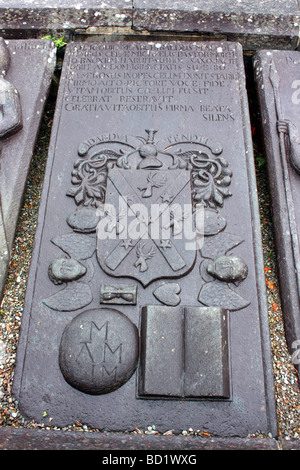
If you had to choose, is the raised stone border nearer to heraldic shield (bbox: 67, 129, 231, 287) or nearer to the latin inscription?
the latin inscription

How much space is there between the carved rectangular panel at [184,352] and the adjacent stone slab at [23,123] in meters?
1.11

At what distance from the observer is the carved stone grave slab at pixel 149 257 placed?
216cm

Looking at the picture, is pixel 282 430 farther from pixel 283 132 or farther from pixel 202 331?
pixel 283 132

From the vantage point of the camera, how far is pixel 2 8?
12.4 ft

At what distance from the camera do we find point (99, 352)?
A: 85.7 inches

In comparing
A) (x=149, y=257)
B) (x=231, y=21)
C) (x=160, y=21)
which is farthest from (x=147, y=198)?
(x=231, y=21)

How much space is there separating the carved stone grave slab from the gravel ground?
0.15 meters

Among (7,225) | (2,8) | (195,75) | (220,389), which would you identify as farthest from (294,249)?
(2,8)

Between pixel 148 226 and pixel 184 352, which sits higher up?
pixel 148 226

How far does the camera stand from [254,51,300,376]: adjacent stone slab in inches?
102

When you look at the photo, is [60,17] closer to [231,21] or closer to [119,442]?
[231,21]

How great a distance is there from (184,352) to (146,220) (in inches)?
35.4

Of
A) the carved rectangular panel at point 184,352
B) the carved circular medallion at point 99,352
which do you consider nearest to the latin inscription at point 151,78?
the carved rectangular panel at point 184,352

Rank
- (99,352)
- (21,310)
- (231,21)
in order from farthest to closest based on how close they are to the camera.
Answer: (231,21)
(21,310)
(99,352)
